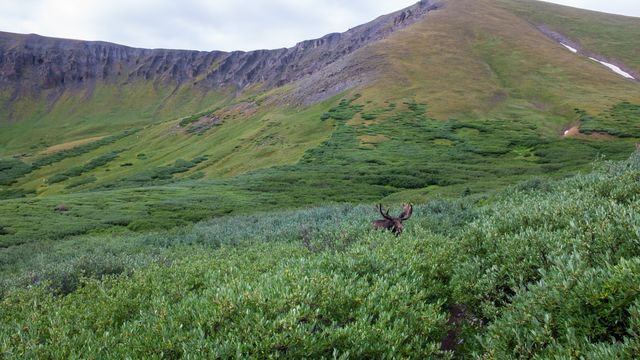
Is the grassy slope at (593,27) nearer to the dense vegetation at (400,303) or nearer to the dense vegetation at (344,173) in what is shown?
the dense vegetation at (344,173)

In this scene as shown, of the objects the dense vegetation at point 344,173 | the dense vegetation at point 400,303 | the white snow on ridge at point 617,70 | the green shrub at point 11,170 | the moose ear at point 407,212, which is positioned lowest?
the green shrub at point 11,170

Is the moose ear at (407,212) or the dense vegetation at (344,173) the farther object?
the dense vegetation at (344,173)

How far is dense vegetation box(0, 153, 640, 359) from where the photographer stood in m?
6.31

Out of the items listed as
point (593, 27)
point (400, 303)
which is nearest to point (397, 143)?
point (400, 303)

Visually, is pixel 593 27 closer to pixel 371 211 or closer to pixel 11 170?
pixel 371 211

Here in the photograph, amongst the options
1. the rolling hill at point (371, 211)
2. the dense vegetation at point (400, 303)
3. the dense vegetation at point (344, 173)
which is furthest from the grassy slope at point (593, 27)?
the dense vegetation at point (400, 303)

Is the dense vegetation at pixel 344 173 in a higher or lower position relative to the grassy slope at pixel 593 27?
lower

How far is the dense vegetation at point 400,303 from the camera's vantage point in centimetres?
631

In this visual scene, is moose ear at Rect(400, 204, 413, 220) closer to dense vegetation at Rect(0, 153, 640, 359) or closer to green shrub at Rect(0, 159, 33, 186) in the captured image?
dense vegetation at Rect(0, 153, 640, 359)

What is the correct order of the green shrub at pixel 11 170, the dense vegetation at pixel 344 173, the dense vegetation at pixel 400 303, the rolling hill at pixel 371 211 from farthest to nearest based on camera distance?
the green shrub at pixel 11 170 < the dense vegetation at pixel 344 173 < the rolling hill at pixel 371 211 < the dense vegetation at pixel 400 303

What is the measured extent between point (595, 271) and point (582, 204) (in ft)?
17.7

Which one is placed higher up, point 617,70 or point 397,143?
point 617,70

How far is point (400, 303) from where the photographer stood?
8.44 meters

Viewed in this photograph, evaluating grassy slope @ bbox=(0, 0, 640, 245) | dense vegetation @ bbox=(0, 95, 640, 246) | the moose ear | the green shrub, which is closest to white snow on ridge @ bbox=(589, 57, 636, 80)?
grassy slope @ bbox=(0, 0, 640, 245)
